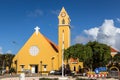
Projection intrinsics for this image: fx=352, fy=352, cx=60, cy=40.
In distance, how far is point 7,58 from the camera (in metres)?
111

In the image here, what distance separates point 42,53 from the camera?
95750mm

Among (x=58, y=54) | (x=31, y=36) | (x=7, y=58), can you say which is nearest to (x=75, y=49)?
(x=58, y=54)

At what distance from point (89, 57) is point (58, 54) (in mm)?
25869

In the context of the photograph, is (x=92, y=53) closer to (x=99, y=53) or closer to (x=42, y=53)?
(x=99, y=53)

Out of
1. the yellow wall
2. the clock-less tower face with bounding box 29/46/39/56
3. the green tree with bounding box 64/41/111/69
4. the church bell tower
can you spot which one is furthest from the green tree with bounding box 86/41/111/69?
the clock-less tower face with bounding box 29/46/39/56

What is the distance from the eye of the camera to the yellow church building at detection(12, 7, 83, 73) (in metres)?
93.8

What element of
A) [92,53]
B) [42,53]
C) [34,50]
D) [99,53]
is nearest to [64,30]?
[42,53]

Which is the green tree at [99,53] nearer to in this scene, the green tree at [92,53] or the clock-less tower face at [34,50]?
the green tree at [92,53]

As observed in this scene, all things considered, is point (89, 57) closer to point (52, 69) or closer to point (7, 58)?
point (52, 69)

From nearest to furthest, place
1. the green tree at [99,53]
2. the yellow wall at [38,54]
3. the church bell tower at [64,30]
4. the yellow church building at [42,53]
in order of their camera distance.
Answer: the green tree at [99,53] → the church bell tower at [64,30] → the yellow church building at [42,53] → the yellow wall at [38,54]

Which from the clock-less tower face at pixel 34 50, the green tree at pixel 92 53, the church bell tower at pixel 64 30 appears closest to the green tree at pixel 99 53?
the green tree at pixel 92 53

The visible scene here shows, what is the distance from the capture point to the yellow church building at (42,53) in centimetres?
9381

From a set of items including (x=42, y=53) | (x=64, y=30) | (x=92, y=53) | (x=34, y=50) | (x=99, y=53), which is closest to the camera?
(x=92, y=53)

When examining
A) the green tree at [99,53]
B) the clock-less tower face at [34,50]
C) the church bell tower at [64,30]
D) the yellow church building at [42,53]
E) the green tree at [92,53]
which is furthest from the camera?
the clock-less tower face at [34,50]
